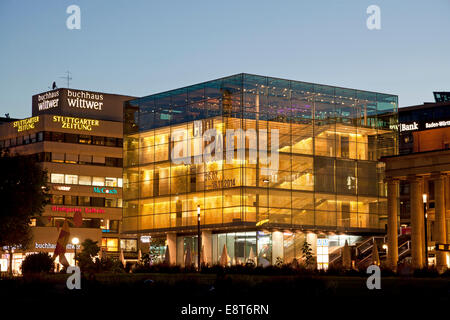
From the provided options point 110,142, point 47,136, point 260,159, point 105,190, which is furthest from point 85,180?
point 260,159

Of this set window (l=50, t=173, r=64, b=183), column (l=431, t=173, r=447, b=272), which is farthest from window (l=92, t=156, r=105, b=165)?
column (l=431, t=173, r=447, b=272)

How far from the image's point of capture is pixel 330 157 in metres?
97.5

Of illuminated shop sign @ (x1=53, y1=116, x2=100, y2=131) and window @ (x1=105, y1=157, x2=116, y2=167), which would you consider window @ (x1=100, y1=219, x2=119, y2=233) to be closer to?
window @ (x1=105, y1=157, x2=116, y2=167)

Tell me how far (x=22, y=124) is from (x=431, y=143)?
73478 mm

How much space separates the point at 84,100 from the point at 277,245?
61.3 metres

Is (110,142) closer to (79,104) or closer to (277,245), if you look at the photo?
(79,104)

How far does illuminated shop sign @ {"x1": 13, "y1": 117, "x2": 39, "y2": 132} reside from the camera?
14168 cm

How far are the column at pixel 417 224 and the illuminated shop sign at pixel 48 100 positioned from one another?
78557 mm

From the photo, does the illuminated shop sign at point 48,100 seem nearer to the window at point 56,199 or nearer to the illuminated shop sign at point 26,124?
the illuminated shop sign at point 26,124

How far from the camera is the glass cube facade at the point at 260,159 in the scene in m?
92.5

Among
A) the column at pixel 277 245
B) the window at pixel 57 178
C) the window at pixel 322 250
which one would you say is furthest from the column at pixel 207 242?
the window at pixel 57 178

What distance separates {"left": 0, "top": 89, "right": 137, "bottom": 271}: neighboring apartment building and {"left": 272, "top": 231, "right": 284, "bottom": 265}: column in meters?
52.4

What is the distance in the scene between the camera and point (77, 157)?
14262cm
